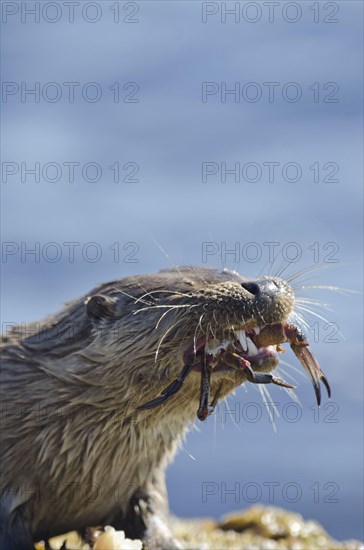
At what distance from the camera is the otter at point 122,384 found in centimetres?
519

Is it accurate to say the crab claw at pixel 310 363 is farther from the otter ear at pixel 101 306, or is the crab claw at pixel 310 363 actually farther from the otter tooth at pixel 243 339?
the otter ear at pixel 101 306

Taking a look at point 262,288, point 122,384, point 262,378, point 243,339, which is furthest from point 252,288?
point 122,384

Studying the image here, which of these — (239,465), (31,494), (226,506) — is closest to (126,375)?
(31,494)

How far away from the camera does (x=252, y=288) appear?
517 cm

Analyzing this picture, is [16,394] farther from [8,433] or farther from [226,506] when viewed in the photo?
[226,506]

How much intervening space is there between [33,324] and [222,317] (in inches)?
56.0

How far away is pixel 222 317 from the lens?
5.16m

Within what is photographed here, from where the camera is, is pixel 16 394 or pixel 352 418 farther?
pixel 352 418

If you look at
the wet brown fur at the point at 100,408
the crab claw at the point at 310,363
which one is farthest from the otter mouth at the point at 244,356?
the wet brown fur at the point at 100,408

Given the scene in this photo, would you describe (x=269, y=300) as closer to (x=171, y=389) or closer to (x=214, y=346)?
(x=214, y=346)

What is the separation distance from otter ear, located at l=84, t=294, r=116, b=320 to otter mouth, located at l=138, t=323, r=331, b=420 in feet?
2.01

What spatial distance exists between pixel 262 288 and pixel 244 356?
314 millimetres

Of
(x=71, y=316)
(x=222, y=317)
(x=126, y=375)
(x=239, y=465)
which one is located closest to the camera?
(x=222, y=317)

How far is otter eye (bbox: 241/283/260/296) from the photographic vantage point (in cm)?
515
